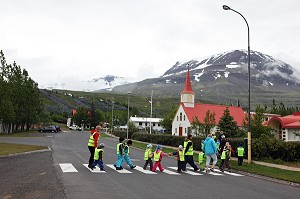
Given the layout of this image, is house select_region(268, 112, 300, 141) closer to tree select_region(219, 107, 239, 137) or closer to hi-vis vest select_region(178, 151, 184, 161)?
tree select_region(219, 107, 239, 137)

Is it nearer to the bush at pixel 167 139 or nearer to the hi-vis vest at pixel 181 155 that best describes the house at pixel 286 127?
the bush at pixel 167 139

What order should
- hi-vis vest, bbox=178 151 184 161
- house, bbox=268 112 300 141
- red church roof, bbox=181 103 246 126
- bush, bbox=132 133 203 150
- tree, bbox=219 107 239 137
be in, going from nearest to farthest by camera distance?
hi-vis vest, bbox=178 151 184 161 → bush, bbox=132 133 203 150 → house, bbox=268 112 300 141 → tree, bbox=219 107 239 137 → red church roof, bbox=181 103 246 126

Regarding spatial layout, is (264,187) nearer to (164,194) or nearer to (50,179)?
(164,194)

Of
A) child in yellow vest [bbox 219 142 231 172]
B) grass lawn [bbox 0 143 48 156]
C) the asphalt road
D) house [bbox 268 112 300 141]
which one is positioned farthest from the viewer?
house [bbox 268 112 300 141]

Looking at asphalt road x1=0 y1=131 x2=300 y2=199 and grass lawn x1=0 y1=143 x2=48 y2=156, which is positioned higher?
grass lawn x1=0 y1=143 x2=48 y2=156

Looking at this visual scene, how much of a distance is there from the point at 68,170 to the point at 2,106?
41.9 m

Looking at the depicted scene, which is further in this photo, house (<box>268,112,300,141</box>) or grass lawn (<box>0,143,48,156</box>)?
house (<box>268,112,300,141</box>)

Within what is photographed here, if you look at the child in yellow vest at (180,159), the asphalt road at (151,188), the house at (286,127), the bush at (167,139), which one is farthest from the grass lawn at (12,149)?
the house at (286,127)

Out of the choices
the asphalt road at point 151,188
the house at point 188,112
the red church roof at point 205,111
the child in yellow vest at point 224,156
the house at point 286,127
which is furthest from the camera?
the house at point 188,112

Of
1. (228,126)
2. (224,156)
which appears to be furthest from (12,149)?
(228,126)

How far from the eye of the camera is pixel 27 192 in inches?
414

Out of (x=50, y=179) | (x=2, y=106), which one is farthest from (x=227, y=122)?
(x=50, y=179)

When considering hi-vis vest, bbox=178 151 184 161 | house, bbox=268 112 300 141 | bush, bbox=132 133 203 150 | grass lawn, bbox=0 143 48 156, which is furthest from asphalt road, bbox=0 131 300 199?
house, bbox=268 112 300 141

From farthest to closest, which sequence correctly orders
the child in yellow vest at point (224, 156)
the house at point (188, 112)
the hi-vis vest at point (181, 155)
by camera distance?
the house at point (188, 112) → the child in yellow vest at point (224, 156) → the hi-vis vest at point (181, 155)
